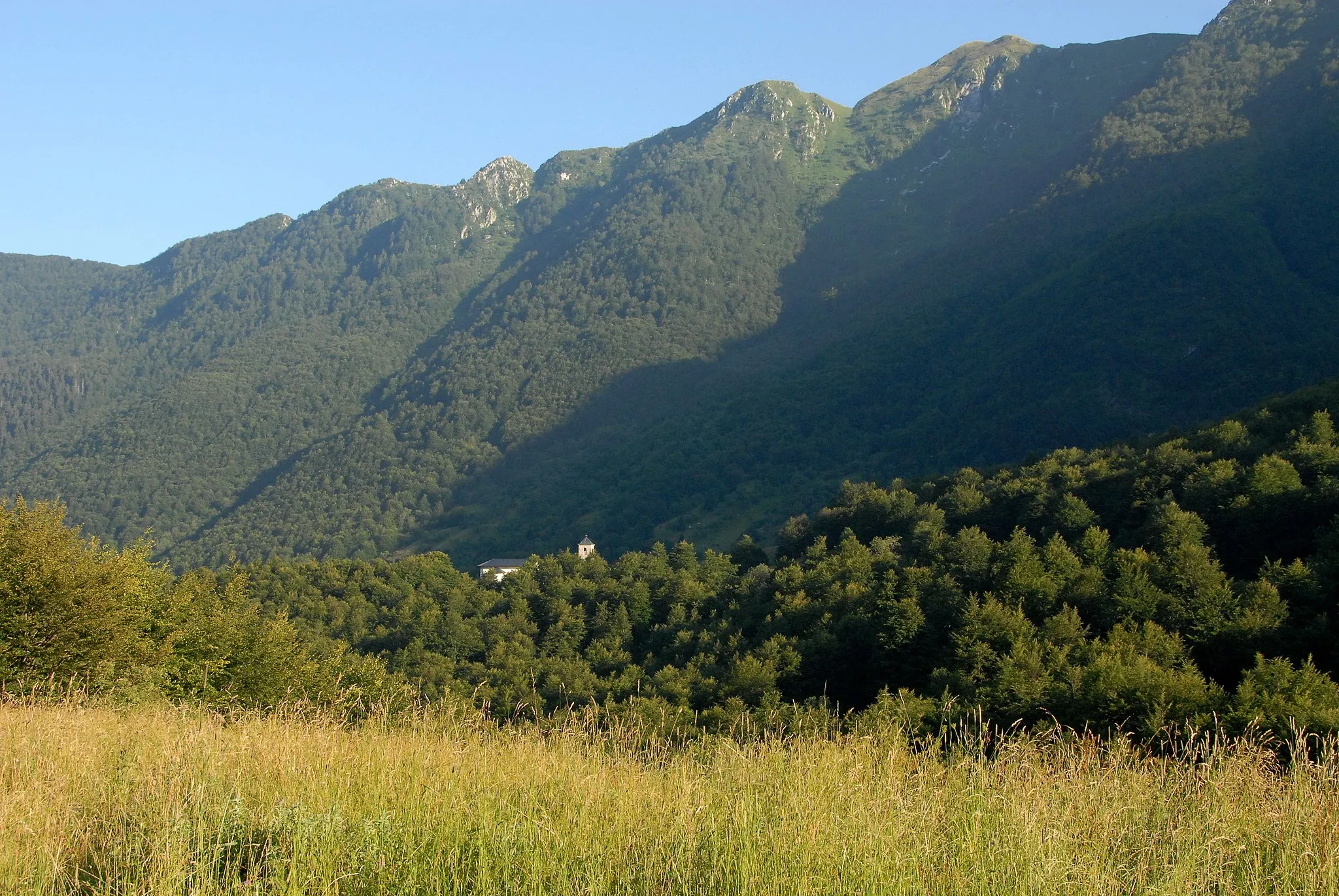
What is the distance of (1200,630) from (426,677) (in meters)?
29.1

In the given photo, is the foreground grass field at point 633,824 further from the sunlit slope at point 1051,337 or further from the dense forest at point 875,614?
the sunlit slope at point 1051,337

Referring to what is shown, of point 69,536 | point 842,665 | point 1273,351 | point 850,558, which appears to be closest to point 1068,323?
point 1273,351

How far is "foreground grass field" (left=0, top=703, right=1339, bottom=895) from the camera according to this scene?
455cm

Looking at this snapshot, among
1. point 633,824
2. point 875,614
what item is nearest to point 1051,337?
point 875,614

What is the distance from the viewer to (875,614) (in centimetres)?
3284

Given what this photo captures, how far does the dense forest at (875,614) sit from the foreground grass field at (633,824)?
257 centimetres

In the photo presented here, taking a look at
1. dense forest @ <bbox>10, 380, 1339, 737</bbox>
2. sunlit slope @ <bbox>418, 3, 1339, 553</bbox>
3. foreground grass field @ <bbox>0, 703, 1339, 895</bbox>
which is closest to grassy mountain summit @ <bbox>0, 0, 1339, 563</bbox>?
sunlit slope @ <bbox>418, 3, 1339, 553</bbox>

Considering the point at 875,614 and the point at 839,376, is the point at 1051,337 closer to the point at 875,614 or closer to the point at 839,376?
the point at 839,376

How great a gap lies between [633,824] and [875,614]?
28.6 meters

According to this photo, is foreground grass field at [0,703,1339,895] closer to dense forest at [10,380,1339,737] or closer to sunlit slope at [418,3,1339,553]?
dense forest at [10,380,1339,737]

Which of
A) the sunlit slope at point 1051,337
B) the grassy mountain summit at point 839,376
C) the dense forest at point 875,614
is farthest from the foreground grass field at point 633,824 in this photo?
the grassy mountain summit at point 839,376

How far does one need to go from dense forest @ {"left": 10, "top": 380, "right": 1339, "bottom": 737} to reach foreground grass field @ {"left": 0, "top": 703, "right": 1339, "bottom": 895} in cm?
257

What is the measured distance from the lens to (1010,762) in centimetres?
626

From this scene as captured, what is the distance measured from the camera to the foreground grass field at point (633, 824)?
4555 millimetres
